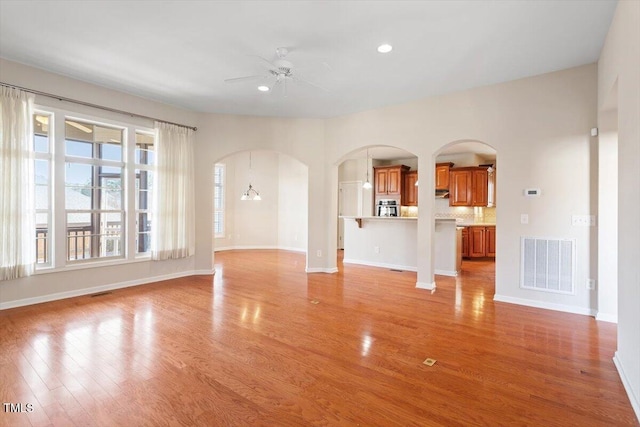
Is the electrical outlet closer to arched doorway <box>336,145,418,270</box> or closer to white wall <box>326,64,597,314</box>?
white wall <box>326,64,597,314</box>

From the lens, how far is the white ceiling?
2.98 meters

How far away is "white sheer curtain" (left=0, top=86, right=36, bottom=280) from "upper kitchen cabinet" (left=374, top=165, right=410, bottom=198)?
8299 millimetres

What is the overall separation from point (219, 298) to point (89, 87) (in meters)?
3.70

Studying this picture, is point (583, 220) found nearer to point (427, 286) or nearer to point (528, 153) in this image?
point (528, 153)

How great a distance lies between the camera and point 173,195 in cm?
577

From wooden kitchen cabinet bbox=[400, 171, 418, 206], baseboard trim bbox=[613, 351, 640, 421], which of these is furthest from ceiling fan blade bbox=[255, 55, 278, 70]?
wooden kitchen cabinet bbox=[400, 171, 418, 206]

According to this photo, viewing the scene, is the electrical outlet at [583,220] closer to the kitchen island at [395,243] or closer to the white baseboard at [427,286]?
the white baseboard at [427,286]

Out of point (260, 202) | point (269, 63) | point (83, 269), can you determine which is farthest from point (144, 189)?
point (260, 202)

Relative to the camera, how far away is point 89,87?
4.81 metres

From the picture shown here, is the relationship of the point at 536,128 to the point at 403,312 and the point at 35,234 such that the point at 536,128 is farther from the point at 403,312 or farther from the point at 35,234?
the point at 35,234

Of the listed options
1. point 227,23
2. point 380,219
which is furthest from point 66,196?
point 380,219

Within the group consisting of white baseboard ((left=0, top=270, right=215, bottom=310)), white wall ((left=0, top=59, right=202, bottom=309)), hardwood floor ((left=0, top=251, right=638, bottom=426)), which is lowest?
hardwood floor ((left=0, top=251, right=638, bottom=426))

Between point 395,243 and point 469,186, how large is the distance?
137 inches

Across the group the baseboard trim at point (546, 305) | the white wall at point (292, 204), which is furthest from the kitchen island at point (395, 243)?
the white wall at point (292, 204)
